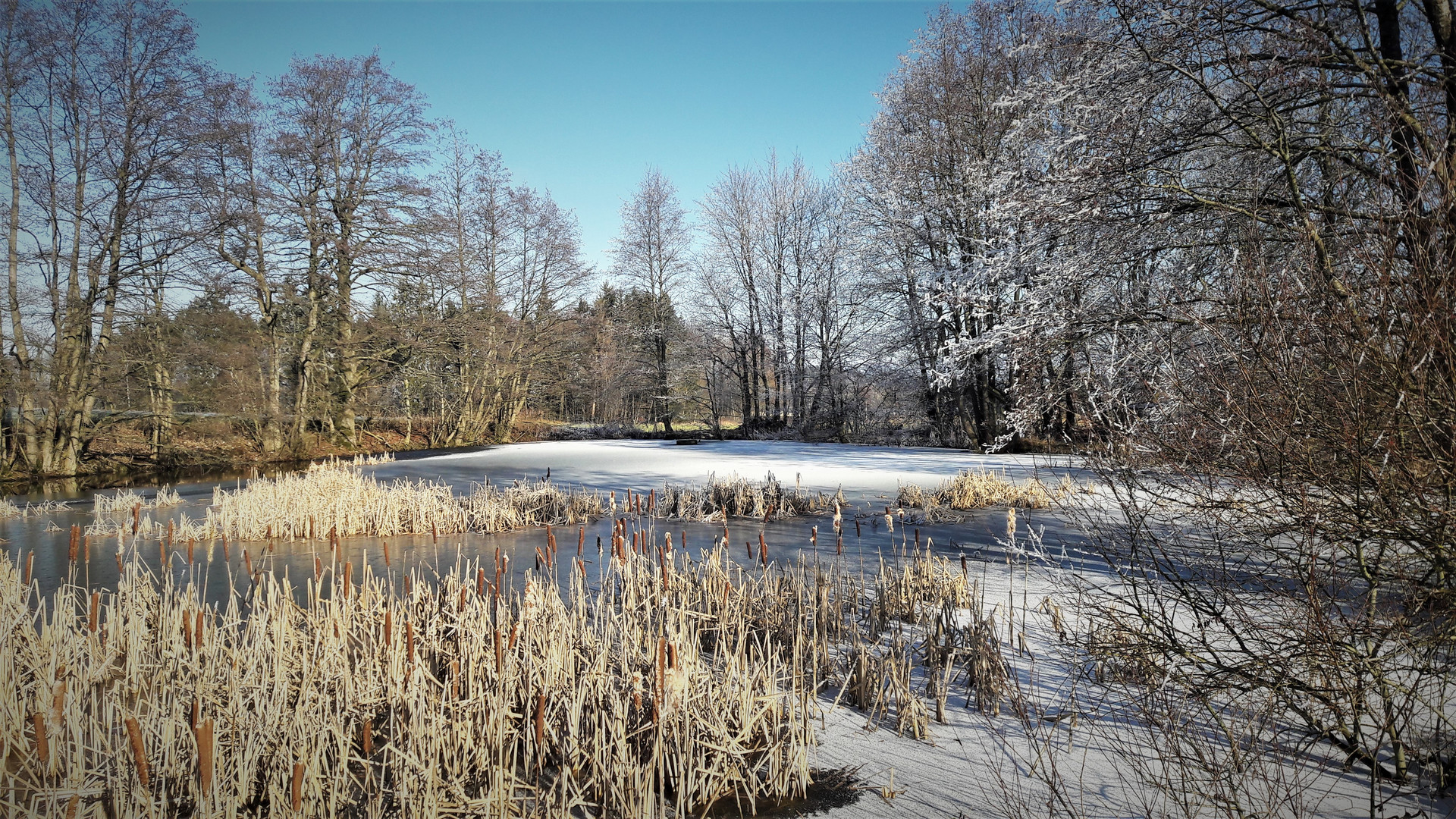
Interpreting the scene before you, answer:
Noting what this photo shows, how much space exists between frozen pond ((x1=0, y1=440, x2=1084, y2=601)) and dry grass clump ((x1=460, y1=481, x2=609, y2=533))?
283 millimetres

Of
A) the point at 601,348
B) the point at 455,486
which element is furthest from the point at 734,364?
the point at 455,486

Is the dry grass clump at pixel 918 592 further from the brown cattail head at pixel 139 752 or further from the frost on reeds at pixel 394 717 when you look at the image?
the brown cattail head at pixel 139 752

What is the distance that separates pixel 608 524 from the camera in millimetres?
9719

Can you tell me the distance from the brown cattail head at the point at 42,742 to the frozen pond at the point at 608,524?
36.7 inches

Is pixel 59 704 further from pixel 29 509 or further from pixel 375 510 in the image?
pixel 29 509

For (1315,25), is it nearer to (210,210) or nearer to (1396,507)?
(1396,507)

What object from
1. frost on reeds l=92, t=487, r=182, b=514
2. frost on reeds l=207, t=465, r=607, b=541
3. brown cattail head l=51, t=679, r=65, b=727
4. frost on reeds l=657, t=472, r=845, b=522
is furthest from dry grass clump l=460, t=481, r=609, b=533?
brown cattail head l=51, t=679, r=65, b=727

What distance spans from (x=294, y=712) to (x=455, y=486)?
1145cm

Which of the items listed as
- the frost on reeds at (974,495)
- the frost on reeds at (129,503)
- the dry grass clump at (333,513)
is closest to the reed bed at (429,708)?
the dry grass clump at (333,513)

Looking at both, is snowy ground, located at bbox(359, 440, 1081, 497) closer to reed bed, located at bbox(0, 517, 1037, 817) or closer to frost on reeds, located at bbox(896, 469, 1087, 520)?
frost on reeds, located at bbox(896, 469, 1087, 520)

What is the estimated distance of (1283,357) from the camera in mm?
2568

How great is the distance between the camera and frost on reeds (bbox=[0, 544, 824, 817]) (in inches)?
92.3

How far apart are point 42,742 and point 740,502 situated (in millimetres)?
8497

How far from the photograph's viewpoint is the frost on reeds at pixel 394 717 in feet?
7.69
